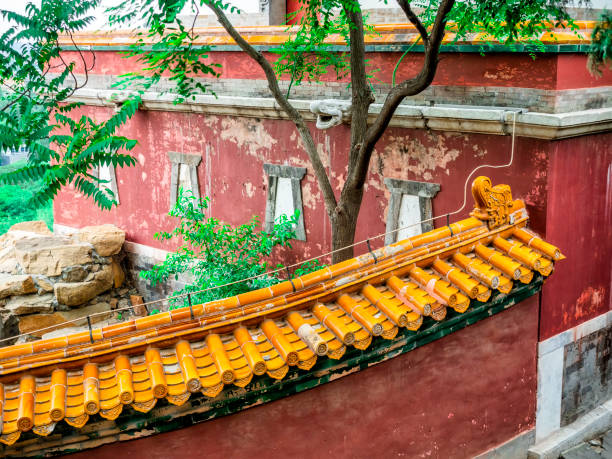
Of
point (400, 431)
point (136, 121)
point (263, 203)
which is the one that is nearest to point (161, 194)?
point (136, 121)

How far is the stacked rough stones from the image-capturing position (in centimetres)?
1061

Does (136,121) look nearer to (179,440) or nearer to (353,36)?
(353,36)

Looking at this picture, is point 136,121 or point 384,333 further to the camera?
point 136,121

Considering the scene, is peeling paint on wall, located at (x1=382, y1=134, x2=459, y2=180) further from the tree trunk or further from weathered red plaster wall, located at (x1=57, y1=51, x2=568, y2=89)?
the tree trunk

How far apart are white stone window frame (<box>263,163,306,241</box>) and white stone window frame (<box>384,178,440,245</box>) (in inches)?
61.6

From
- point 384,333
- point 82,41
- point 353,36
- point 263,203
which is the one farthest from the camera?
point 82,41

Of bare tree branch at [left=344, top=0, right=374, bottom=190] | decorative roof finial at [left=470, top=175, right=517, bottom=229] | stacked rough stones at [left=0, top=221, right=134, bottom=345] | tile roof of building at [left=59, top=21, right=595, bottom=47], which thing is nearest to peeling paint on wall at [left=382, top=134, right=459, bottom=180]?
bare tree branch at [left=344, top=0, right=374, bottom=190]

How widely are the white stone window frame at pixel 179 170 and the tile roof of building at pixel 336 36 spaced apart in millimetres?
1882

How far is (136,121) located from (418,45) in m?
6.09

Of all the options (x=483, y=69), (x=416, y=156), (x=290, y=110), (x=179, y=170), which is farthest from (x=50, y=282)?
(x=483, y=69)

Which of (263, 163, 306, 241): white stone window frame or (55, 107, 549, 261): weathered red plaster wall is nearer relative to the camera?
(55, 107, 549, 261): weathered red plaster wall

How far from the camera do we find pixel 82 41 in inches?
520

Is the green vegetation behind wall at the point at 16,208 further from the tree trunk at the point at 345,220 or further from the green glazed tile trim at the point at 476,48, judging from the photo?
the tree trunk at the point at 345,220

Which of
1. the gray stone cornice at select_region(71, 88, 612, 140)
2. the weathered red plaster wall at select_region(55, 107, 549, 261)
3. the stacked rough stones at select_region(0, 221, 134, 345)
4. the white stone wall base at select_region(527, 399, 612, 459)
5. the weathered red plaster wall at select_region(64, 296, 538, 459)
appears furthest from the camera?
the stacked rough stones at select_region(0, 221, 134, 345)
